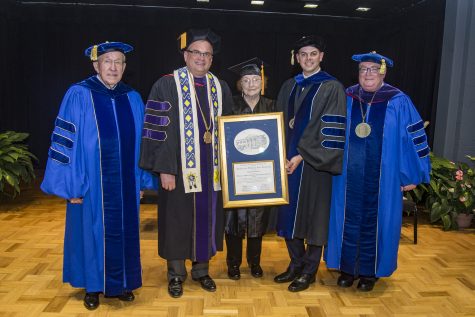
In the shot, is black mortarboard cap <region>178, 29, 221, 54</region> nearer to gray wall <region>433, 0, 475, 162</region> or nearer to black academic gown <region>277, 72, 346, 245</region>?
black academic gown <region>277, 72, 346, 245</region>

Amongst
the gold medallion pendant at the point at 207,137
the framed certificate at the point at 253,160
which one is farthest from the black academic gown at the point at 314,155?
the gold medallion pendant at the point at 207,137

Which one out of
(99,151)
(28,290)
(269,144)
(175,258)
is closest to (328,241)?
(269,144)

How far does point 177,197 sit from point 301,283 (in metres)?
1.13

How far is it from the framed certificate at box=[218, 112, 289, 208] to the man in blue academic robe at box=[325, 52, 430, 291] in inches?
19.6

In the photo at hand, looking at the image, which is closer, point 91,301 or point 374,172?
point 91,301

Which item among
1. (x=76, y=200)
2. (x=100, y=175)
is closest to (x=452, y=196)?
(x=100, y=175)

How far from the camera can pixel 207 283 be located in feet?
10.8

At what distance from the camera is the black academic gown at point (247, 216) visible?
329cm

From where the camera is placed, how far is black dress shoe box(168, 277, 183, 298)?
3146mm

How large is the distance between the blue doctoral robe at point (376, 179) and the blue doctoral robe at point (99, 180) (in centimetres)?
149

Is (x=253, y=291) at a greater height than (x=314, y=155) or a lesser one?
lesser

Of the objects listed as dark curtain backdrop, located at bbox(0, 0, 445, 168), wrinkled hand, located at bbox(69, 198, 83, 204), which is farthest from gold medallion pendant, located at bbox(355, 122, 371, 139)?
dark curtain backdrop, located at bbox(0, 0, 445, 168)

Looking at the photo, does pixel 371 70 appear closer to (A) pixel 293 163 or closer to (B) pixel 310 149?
(B) pixel 310 149

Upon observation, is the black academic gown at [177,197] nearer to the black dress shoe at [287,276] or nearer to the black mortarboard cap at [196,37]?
the black mortarboard cap at [196,37]
